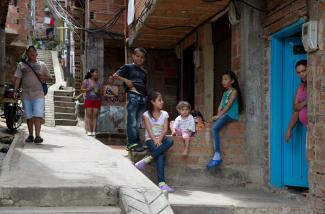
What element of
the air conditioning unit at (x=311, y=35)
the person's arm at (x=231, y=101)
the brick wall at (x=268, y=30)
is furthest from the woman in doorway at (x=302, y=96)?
the person's arm at (x=231, y=101)

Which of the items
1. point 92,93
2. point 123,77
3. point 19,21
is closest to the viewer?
point 123,77

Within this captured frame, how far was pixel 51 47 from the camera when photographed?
1521 inches

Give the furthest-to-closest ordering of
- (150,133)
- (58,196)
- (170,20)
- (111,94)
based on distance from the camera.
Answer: (111,94), (170,20), (150,133), (58,196)

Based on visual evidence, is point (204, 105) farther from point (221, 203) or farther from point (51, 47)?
point (51, 47)

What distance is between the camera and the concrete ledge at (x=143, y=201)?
13.5ft

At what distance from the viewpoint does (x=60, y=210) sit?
4.25 metres

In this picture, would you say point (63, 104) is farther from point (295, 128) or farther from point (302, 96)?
point (302, 96)

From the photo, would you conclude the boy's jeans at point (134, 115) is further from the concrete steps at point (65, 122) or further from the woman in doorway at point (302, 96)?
the concrete steps at point (65, 122)

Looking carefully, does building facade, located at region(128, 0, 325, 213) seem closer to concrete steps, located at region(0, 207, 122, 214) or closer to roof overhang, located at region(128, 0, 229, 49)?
roof overhang, located at region(128, 0, 229, 49)

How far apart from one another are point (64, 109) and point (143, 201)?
12.3 m

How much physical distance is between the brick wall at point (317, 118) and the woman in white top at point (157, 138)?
77.0 inches

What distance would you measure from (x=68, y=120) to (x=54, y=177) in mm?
10370

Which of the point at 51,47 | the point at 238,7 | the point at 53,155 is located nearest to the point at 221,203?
the point at 53,155

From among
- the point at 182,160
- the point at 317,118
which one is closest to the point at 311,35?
the point at 317,118
